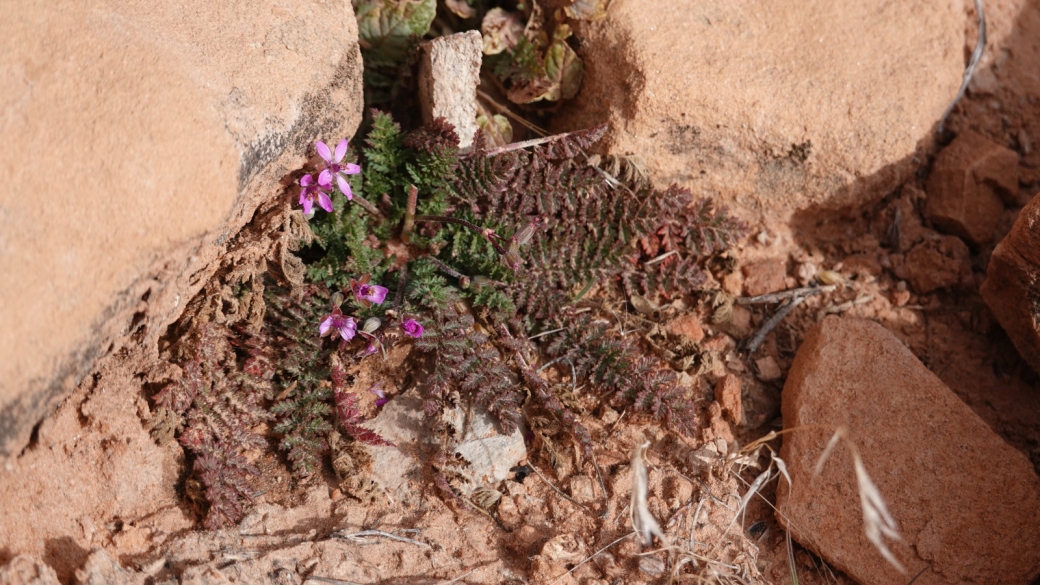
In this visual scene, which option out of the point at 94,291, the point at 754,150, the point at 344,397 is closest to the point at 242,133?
the point at 94,291

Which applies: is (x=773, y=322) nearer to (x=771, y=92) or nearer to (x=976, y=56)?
(x=771, y=92)

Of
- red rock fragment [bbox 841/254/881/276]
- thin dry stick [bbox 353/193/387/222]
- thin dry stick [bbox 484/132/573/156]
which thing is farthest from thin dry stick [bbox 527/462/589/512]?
red rock fragment [bbox 841/254/881/276]

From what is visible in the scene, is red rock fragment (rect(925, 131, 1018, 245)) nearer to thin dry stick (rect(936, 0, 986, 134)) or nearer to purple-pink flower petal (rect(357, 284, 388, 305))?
thin dry stick (rect(936, 0, 986, 134))

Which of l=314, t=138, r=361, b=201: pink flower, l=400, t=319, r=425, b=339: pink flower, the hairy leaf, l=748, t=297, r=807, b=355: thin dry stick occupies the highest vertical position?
the hairy leaf

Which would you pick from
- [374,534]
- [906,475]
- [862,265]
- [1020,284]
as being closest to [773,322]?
[862,265]

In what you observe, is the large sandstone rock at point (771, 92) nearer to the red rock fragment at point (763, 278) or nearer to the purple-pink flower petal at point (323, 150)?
the red rock fragment at point (763, 278)

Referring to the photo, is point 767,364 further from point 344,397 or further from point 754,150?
point 344,397
